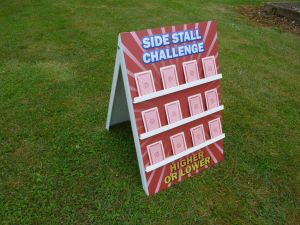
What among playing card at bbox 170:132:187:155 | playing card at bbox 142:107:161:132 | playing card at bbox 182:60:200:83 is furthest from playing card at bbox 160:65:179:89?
playing card at bbox 170:132:187:155

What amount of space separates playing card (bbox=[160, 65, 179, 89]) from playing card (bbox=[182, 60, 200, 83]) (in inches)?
4.2

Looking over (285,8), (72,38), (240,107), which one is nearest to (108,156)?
(240,107)

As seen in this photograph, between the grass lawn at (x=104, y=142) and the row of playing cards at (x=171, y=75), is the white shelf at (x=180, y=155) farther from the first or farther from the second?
the row of playing cards at (x=171, y=75)

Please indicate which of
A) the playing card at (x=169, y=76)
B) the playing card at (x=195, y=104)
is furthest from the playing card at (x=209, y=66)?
the playing card at (x=169, y=76)

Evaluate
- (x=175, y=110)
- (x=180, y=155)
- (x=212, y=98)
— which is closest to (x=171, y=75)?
(x=175, y=110)

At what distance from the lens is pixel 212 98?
299cm

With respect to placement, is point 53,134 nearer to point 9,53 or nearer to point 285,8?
point 9,53

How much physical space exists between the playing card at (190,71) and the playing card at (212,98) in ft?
0.78

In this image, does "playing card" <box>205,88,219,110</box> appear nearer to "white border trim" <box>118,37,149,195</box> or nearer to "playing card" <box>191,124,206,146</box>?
"playing card" <box>191,124,206,146</box>

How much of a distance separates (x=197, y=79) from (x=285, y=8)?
6461mm

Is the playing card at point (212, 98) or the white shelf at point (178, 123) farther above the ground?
the playing card at point (212, 98)

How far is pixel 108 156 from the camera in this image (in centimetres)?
311

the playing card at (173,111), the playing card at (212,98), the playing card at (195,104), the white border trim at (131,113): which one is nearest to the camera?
the white border trim at (131,113)

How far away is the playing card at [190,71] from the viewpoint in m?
2.70
